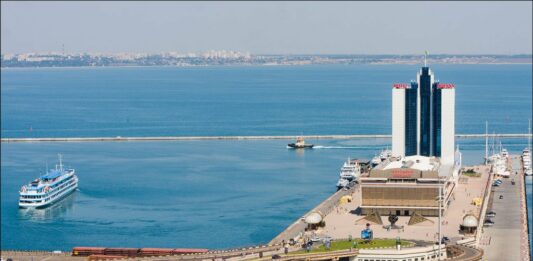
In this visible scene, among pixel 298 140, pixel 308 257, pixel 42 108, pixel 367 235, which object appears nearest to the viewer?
pixel 308 257

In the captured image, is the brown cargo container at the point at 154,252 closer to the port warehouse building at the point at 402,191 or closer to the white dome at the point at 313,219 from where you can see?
the white dome at the point at 313,219

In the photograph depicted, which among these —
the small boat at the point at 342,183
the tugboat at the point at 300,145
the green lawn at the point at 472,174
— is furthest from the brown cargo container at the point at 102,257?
the tugboat at the point at 300,145

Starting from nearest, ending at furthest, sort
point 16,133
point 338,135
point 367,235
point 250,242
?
point 367,235, point 250,242, point 338,135, point 16,133

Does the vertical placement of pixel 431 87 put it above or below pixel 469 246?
above

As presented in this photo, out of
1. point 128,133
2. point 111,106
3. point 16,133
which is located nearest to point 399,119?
point 128,133

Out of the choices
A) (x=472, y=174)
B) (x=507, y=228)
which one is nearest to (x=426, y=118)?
(x=472, y=174)

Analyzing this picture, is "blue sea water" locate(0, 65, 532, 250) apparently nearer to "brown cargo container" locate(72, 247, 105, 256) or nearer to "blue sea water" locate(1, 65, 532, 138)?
"blue sea water" locate(1, 65, 532, 138)

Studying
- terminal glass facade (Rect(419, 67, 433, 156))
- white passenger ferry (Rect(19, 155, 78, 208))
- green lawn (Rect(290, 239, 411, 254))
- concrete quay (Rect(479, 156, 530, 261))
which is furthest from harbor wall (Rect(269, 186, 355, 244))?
white passenger ferry (Rect(19, 155, 78, 208))

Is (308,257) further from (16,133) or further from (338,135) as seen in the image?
(16,133)
